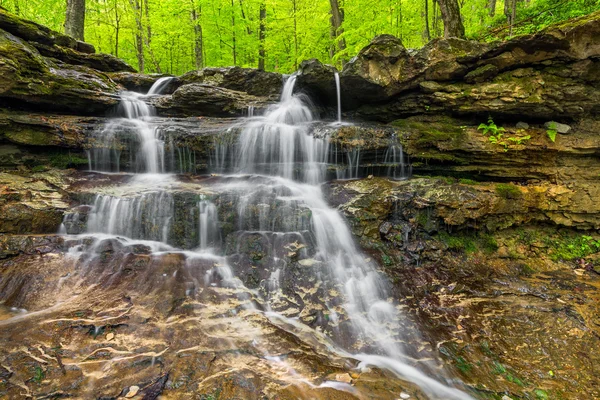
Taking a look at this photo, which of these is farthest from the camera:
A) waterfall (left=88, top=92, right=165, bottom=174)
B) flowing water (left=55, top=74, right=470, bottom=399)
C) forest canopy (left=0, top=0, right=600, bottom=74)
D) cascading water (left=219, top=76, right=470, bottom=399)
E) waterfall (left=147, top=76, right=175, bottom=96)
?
forest canopy (left=0, top=0, right=600, bottom=74)

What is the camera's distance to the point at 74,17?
10.3 meters

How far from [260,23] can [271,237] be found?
45.7 feet

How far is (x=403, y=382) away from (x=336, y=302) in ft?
4.74

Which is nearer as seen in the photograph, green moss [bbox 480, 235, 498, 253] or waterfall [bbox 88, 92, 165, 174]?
green moss [bbox 480, 235, 498, 253]

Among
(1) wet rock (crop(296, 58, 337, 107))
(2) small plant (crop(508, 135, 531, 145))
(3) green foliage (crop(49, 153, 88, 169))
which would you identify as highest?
(1) wet rock (crop(296, 58, 337, 107))

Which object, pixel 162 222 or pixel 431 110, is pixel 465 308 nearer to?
pixel 431 110

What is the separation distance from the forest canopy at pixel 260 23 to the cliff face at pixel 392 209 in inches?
164

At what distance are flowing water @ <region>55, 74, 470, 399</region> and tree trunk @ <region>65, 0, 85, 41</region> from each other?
5696 mm

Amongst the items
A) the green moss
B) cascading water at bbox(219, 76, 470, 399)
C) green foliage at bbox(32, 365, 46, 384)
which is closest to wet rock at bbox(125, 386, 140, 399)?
green foliage at bbox(32, 365, 46, 384)

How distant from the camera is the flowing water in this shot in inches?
159

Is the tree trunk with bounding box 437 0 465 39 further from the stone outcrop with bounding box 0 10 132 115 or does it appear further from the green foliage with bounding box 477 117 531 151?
the stone outcrop with bounding box 0 10 132 115

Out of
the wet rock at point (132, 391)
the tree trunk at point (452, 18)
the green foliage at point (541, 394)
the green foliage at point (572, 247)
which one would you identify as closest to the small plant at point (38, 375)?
the wet rock at point (132, 391)

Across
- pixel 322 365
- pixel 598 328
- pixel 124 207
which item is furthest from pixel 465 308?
pixel 124 207

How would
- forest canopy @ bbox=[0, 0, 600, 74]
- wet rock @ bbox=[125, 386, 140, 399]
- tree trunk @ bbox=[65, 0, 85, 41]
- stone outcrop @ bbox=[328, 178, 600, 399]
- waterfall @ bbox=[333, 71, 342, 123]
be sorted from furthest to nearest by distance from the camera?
forest canopy @ bbox=[0, 0, 600, 74], tree trunk @ bbox=[65, 0, 85, 41], waterfall @ bbox=[333, 71, 342, 123], stone outcrop @ bbox=[328, 178, 600, 399], wet rock @ bbox=[125, 386, 140, 399]
